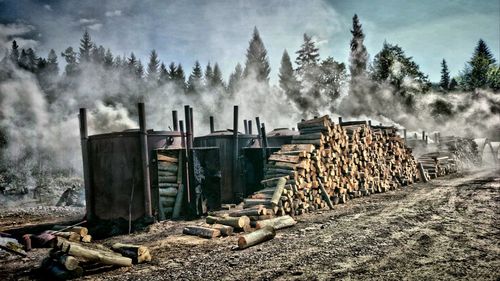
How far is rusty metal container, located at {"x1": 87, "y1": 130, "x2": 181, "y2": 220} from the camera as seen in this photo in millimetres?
8641

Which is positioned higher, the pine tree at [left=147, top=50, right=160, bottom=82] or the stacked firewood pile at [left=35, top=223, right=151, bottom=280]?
the pine tree at [left=147, top=50, right=160, bottom=82]

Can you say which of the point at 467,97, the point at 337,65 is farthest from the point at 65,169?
the point at 467,97

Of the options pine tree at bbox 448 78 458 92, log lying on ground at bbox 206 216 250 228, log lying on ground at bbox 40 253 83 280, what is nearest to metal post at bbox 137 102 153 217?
log lying on ground at bbox 206 216 250 228

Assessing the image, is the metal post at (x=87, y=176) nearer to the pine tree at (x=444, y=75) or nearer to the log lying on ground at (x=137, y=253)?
the log lying on ground at (x=137, y=253)

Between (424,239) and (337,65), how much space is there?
162 feet

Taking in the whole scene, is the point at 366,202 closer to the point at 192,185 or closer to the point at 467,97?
the point at 192,185

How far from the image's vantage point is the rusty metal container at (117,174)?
864cm

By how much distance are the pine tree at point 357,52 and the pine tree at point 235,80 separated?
1858cm

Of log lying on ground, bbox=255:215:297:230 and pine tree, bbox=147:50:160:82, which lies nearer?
log lying on ground, bbox=255:215:297:230

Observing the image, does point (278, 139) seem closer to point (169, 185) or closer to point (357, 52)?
point (169, 185)

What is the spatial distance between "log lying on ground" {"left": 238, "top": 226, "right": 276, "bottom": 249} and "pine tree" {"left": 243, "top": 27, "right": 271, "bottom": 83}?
163 ft

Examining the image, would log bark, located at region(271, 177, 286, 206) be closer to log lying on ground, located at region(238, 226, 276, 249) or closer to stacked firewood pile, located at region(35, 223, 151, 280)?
log lying on ground, located at region(238, 226, 276, 249)

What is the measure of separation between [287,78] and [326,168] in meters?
45.6

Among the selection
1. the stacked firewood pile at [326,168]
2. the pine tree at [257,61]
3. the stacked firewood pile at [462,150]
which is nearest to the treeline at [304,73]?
the pine tree at [257,61]
